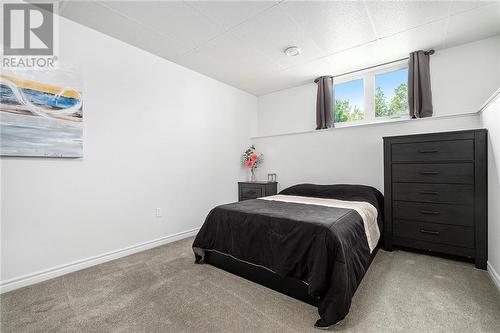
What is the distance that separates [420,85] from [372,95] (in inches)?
24.7

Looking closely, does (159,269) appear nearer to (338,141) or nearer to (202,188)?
(202,188)

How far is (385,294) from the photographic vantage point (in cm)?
173

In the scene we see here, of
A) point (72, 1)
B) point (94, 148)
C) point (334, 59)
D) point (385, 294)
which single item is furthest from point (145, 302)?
point (334, 59)

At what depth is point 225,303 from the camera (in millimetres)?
1641

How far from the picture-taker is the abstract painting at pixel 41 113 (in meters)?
1.84

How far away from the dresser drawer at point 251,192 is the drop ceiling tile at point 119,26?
2.32 metres

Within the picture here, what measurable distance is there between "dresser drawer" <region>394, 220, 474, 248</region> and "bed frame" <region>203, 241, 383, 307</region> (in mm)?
517

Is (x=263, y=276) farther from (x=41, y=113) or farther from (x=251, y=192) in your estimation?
(x=41, y=113)

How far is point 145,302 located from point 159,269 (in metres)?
0.55

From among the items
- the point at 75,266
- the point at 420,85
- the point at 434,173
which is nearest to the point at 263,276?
the point at 75,266

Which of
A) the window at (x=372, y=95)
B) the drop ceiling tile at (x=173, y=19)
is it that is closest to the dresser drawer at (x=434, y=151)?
the window at (x=372, y=95)

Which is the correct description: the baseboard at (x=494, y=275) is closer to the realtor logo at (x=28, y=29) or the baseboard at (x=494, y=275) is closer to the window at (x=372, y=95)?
the window at (x=372, y=95)

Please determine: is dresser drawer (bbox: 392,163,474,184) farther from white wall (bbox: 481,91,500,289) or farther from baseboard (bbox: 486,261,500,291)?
baseboard (bbox: 486,261,500,291)

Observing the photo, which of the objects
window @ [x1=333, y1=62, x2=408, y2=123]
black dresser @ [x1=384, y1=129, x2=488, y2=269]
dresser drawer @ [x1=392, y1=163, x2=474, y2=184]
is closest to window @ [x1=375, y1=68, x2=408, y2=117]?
window @ [x1=333, y1=62, x2=408, y2=123]
